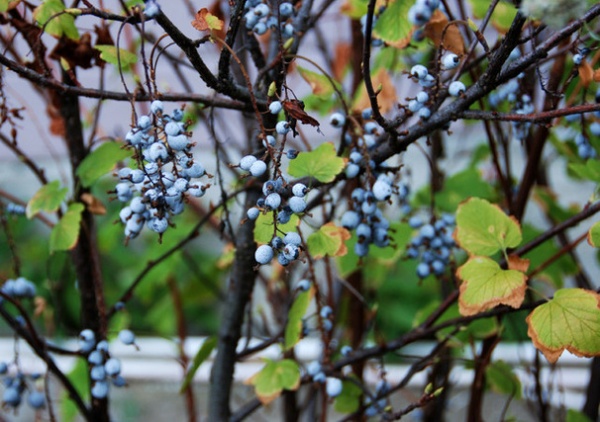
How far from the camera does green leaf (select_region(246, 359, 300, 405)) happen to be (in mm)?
727

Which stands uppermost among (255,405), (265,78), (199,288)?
(199,288)

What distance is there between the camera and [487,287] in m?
0.60

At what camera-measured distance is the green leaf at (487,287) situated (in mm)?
585

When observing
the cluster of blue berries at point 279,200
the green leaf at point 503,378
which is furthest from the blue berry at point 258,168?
the green leaf at point 503,378

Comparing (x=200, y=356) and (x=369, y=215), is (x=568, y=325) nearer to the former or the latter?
(x=369, y=215)

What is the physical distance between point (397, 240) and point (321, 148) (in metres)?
0.29

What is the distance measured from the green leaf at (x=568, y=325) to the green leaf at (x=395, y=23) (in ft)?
1.00

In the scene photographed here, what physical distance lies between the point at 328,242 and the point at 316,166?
0.07 m

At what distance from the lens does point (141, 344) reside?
5.72 ft

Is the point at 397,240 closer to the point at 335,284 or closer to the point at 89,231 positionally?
the point at 335,284

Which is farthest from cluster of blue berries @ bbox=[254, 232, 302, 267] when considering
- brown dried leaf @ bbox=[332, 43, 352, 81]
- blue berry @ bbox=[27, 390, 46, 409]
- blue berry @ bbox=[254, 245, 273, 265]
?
brown dried leaf @ bbox=[332, 43, 352, 81]

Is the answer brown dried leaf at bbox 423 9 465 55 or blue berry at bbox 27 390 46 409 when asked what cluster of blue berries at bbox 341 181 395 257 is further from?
blue berry at bbox 27 390 46 409

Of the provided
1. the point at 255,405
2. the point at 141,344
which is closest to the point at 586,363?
the point at 255,405

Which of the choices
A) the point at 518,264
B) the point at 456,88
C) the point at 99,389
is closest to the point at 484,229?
the point at 518,264
